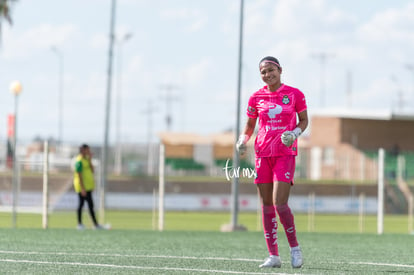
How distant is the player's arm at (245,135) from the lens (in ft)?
32.8

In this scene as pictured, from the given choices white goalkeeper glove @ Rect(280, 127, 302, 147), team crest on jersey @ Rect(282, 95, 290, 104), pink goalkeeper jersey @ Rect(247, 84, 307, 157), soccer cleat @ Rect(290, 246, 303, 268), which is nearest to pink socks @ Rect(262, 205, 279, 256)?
soccer cleat @ Rect(290, 246, 303, 268)

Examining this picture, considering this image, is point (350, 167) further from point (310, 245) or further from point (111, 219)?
point (310, 245)

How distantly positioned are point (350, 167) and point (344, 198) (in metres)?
9.87

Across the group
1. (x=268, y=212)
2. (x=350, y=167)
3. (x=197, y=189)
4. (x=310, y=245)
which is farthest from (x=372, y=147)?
(x=268, y=212)

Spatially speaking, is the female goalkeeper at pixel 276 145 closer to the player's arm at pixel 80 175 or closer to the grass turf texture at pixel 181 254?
the grass turf texture at pixel 181 254

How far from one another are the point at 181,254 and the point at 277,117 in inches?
99.3

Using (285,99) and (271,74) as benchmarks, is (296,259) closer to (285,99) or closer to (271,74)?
(285,99)

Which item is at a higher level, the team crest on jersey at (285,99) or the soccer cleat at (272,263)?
the team crest on jersey at (285,99)

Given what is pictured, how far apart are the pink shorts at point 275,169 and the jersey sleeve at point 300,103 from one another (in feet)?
1.60

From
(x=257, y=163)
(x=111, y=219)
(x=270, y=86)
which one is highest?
(x=270, y=86)

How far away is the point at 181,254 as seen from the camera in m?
11.4

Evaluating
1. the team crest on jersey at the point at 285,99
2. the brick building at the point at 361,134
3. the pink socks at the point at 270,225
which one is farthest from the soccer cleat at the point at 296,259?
the brick building at the point at 361,134

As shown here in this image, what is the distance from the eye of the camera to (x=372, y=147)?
64.2 m

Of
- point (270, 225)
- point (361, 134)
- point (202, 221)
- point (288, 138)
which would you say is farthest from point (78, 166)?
point (361, 134)
